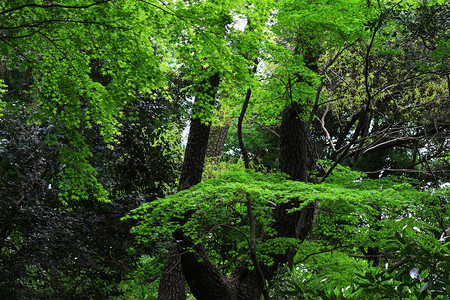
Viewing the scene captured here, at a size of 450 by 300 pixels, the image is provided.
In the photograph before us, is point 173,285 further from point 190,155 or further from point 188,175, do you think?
point 190,155

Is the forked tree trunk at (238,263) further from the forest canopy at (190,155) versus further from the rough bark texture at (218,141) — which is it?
the rough bark texture at (218,141)

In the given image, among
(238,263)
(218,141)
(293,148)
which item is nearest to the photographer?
(238,263)

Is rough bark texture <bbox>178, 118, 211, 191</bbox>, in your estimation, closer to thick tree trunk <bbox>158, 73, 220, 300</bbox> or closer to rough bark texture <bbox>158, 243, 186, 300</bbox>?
thick tree trunk <bbox>158, 73, 220, 300</bbox>

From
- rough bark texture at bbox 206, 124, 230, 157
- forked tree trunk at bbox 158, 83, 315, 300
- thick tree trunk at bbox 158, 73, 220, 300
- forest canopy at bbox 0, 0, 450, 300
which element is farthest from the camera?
rough bark texture at bbox 206, 124, 230, 157

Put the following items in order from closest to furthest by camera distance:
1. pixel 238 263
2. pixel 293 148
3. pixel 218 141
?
pixel 238 263 → pixel 293 148 → pixel 218 141

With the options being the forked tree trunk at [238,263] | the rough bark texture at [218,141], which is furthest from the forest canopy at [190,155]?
the rough bark texture at [218,141]

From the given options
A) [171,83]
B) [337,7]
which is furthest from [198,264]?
[171,83]

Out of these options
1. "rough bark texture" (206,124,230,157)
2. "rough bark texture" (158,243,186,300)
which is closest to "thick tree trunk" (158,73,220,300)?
"rough bark texture" (158,243,186,300)

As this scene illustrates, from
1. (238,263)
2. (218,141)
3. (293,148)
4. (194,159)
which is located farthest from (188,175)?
(218,141)

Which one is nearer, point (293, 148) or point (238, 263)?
point (238, 263)

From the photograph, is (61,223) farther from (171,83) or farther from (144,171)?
(171,83)

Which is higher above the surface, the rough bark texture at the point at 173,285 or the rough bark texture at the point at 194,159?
the rough bark texture at the point at 194,159

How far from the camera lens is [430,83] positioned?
841cm

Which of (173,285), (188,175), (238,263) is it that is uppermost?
(188,175)
